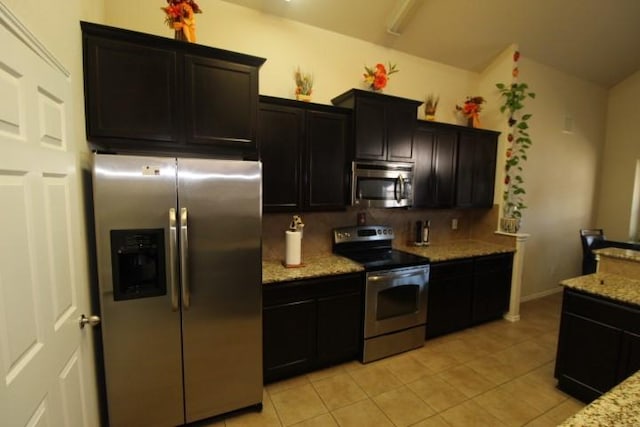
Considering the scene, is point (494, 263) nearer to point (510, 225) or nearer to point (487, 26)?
point (510, 225)

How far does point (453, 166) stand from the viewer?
3.60 m

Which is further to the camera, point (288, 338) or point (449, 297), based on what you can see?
point (449, 297)

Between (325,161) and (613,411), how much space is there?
2339mm

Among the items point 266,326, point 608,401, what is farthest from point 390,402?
point 608,401

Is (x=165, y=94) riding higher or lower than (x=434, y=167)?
higher

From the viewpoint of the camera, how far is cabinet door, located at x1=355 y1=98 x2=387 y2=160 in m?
2.81

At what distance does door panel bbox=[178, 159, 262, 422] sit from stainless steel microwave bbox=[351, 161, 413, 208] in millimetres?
A: 1227

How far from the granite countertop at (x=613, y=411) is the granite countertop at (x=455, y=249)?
6.37 feet

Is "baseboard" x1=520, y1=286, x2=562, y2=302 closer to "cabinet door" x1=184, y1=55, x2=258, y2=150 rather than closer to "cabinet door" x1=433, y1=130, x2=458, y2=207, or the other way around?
"cabinet door" x1=433, y1=130, x2=458, y2=207

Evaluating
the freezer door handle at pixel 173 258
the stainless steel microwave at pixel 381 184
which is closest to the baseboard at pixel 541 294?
the stainless steel microwave at pixel 381 184

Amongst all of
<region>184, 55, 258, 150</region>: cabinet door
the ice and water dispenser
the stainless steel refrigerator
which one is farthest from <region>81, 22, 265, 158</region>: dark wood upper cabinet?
the ice and water dispenser

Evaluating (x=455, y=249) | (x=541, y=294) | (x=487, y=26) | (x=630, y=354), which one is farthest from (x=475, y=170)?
(x=541, y=294)

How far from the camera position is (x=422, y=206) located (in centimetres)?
343

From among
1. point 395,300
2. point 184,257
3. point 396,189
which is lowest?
point 395,300
